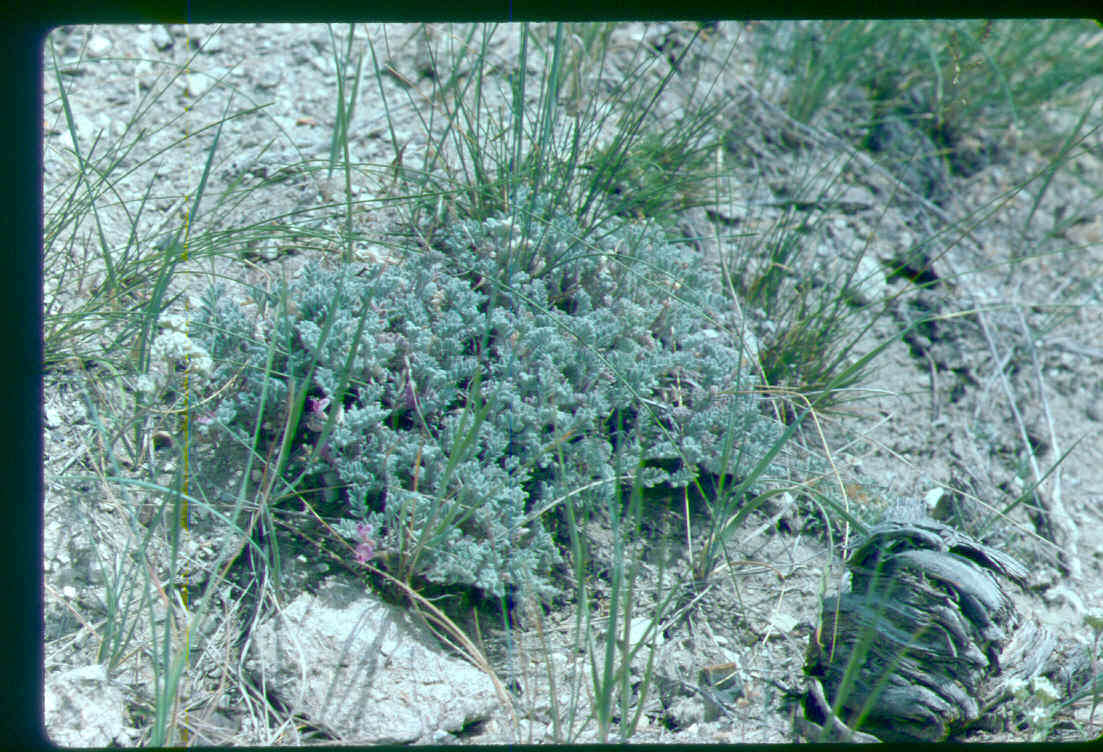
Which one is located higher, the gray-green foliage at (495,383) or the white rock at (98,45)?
the white rock at (98,45)

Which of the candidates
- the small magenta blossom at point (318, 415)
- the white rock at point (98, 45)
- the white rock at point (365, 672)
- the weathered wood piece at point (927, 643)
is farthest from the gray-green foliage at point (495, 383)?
the white rock at point (98, 45)

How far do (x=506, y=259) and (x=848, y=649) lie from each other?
47.8 inches

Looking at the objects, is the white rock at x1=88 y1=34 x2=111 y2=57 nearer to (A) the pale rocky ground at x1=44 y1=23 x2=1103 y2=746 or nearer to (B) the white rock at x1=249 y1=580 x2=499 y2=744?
(A) the pale rocky ground at x1=44 y1=23 x2=1103 y2=746

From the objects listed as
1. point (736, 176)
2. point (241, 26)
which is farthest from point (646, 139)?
point (241, 26)

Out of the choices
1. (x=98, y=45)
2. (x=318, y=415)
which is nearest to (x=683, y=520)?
(x=318, y=415)

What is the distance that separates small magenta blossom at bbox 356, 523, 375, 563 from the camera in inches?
68.5

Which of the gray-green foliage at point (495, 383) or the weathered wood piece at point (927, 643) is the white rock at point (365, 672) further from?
the weathered wood piece at point (927, 643)

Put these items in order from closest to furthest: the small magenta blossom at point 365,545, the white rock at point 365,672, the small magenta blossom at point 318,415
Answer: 1. the white rock at point 365,672
2. the small magenta blossom at point 365,545
3. the small magenta blossom at point 318,415

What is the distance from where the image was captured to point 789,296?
259 centimetres

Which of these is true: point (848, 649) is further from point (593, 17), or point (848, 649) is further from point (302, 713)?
point (593, 17)

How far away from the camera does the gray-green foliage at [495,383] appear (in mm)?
1800

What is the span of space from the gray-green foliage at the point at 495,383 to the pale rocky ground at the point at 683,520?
18 centimetres

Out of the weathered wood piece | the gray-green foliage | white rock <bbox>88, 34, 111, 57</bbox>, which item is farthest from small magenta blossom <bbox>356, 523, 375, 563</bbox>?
white rock <bbox>88, 34, 111, 57</bbox>

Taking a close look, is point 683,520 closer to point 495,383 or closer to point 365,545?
point 495,383
